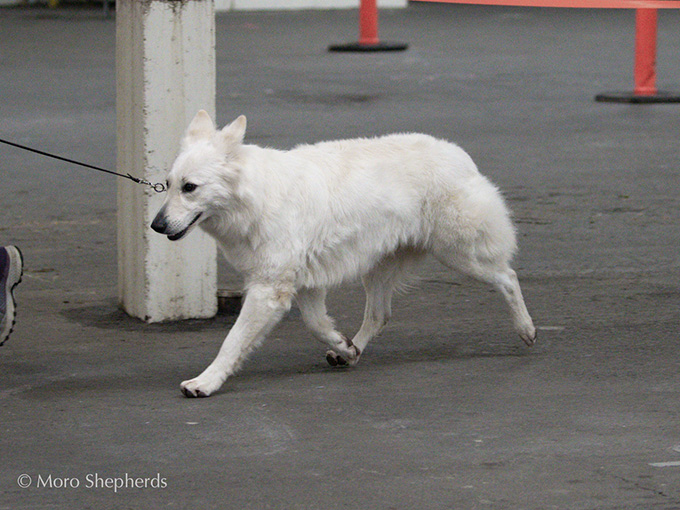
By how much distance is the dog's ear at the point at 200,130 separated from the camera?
5.67 m

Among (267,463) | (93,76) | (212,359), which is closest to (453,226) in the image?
(212,359)

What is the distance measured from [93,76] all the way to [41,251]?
9.05 m

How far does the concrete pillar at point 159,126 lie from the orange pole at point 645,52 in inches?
352

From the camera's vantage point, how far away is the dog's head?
5.53 m

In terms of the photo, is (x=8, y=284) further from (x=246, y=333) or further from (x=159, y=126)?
(x=246, y=333)

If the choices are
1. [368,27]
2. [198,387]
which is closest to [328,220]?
[198,387]

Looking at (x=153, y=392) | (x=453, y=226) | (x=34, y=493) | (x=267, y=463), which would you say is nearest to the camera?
(x=34, y=493)

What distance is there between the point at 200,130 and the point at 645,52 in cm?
1017

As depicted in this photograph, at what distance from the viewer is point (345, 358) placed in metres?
6.11

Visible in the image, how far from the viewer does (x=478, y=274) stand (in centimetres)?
629

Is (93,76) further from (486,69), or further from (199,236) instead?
(199,236)

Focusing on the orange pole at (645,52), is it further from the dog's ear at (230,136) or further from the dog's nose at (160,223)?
the dog's nose at (160,223)

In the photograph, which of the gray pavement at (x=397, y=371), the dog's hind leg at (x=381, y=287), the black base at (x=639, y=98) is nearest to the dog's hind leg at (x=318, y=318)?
the gray pavement at (x=397, y=371)

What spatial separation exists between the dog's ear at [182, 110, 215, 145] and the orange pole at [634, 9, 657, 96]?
9946 millimetres
